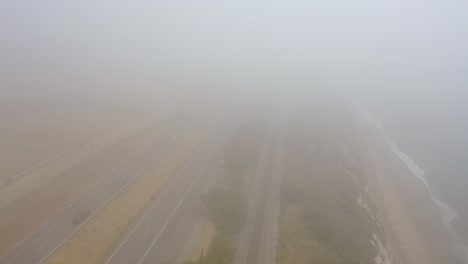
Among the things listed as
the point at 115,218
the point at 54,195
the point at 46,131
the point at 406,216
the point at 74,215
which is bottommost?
the point at 46,131

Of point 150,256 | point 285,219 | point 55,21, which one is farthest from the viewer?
point 55,21

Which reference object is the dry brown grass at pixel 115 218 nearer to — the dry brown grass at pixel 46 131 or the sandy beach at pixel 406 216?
the dry brown grass at pixel 46 131

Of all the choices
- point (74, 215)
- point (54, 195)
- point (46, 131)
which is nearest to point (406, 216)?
point (74, 215)

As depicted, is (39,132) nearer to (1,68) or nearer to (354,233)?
(1,68)

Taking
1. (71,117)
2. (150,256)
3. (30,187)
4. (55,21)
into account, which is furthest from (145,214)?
(55,21)

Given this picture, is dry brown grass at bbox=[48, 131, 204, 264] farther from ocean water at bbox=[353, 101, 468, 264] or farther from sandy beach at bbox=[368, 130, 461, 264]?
ocean water at bbox=[353, 101, 468, 264]

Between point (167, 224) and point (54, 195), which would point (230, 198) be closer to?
point (167, 224)
